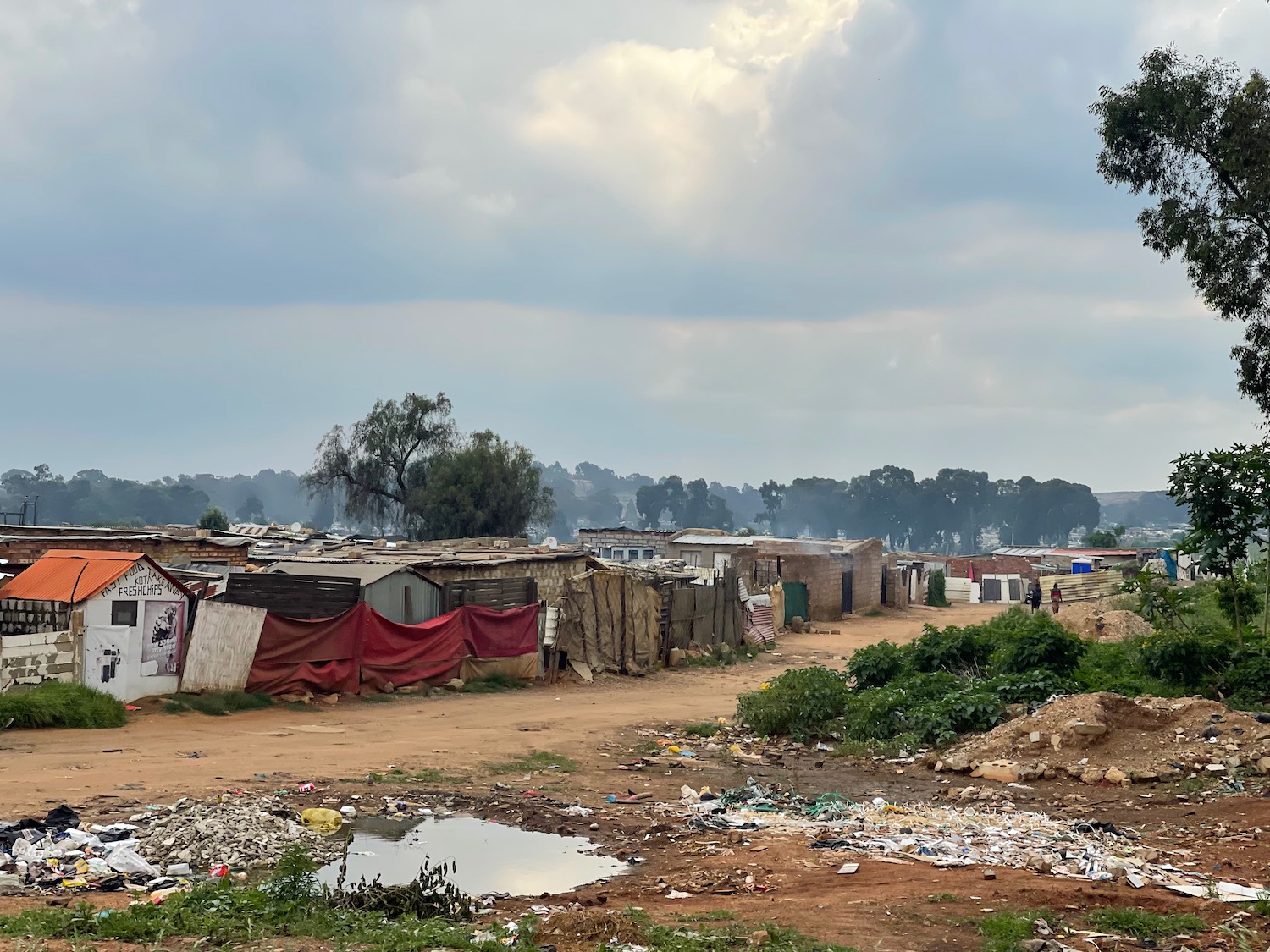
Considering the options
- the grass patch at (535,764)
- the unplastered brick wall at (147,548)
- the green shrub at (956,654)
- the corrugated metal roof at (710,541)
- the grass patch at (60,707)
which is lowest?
the grass patch at (535,764)

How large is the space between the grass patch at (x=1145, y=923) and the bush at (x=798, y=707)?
371 inches

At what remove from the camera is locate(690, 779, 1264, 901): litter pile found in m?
8.67

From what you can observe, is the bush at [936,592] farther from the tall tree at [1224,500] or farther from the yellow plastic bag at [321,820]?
the yellow plastic bag at [321,820]

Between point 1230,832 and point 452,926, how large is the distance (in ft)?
24.8

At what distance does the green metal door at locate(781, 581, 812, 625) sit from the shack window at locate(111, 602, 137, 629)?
26.3 metres

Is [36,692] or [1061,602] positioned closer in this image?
[36,692]

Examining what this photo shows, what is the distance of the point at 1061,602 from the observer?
44.9 metres

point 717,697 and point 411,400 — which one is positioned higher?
point 411,400

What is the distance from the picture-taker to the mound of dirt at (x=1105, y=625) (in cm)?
2686

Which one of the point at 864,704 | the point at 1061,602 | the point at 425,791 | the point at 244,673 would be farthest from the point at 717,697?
the point at 1061,602

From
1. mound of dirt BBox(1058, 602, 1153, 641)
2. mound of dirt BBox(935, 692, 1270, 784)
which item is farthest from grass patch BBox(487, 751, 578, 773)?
mound of dirt BBox(1058, 602, 1153, 641)

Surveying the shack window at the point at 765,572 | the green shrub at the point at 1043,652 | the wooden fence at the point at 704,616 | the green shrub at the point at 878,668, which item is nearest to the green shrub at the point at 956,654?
the green shrub at the point at 878,668

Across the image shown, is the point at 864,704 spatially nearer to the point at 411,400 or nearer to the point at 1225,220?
the point at 1225,220

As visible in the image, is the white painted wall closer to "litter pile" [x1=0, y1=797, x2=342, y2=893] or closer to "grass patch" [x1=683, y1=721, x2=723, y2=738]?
"litter pile" [x1=0, y1=797, x2=342, y2=893]
